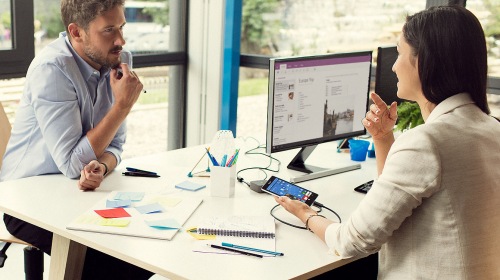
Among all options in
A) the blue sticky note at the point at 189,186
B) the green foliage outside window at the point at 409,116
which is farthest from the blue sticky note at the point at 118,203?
the green foliage outside window at the point at 409,116

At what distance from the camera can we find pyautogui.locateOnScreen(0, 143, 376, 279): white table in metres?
1.68

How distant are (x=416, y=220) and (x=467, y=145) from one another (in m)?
0.22

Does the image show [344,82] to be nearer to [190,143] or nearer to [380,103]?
[380,103]

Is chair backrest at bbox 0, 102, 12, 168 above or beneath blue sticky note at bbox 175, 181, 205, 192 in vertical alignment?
above

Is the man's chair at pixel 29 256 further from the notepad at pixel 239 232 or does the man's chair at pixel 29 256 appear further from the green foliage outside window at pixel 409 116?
the green foliage outside window at pixel 409 116

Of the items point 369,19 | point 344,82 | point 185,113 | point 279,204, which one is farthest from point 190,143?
point 279,204

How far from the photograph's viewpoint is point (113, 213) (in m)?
1.97

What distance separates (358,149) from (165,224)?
1128 mm

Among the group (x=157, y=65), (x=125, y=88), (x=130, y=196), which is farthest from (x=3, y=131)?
(x=157, y=65)

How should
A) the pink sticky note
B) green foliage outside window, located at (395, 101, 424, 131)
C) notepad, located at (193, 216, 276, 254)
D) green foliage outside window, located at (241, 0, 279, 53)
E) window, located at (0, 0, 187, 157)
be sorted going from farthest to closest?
green foliage outside window, located at (241, 0, 279, 53), window, located at (0, 0, 187, 157), green foliage outside window, located at (395, 101, 424, 131), the pink sticky note, notepad, located at (193, 216, 276, 254)

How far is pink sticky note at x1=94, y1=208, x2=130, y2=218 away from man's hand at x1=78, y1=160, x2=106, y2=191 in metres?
0.23

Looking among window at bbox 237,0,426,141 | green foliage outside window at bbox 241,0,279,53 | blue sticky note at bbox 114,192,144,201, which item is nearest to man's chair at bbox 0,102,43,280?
blue sticky note at bbox 114,192,144,201

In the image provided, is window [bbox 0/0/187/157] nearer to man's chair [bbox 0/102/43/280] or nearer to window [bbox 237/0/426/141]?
window [bbox 237/0/426/141]

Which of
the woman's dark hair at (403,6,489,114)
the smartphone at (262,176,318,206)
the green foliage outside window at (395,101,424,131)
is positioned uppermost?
the woman's dark hair at (403,6,489,114)
